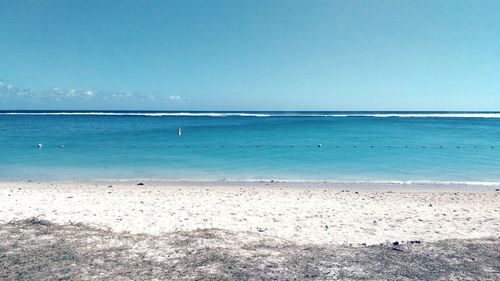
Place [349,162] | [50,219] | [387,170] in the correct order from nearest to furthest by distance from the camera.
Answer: [50,219]
[387,170]
[349,162]

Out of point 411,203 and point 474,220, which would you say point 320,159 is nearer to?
point 411,203

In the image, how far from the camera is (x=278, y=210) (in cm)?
986

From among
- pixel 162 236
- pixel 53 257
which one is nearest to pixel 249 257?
pixel 162 236

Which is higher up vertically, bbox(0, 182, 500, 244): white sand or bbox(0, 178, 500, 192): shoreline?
bbox(0, 182, 500, 244): white sand

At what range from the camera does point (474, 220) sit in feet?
29.0

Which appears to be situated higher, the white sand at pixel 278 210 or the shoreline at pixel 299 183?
the white sand at pixel 278 210

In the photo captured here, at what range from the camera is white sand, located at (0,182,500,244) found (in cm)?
791

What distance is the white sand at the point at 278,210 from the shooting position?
311 inches

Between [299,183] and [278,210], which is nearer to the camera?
[278,210]

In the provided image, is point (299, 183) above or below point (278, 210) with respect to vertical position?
below

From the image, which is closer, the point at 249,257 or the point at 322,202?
the point at 249,257

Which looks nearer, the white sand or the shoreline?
the white sand

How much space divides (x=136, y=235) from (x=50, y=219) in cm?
273

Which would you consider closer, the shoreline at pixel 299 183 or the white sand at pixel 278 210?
the white sand at pixel 278 210
